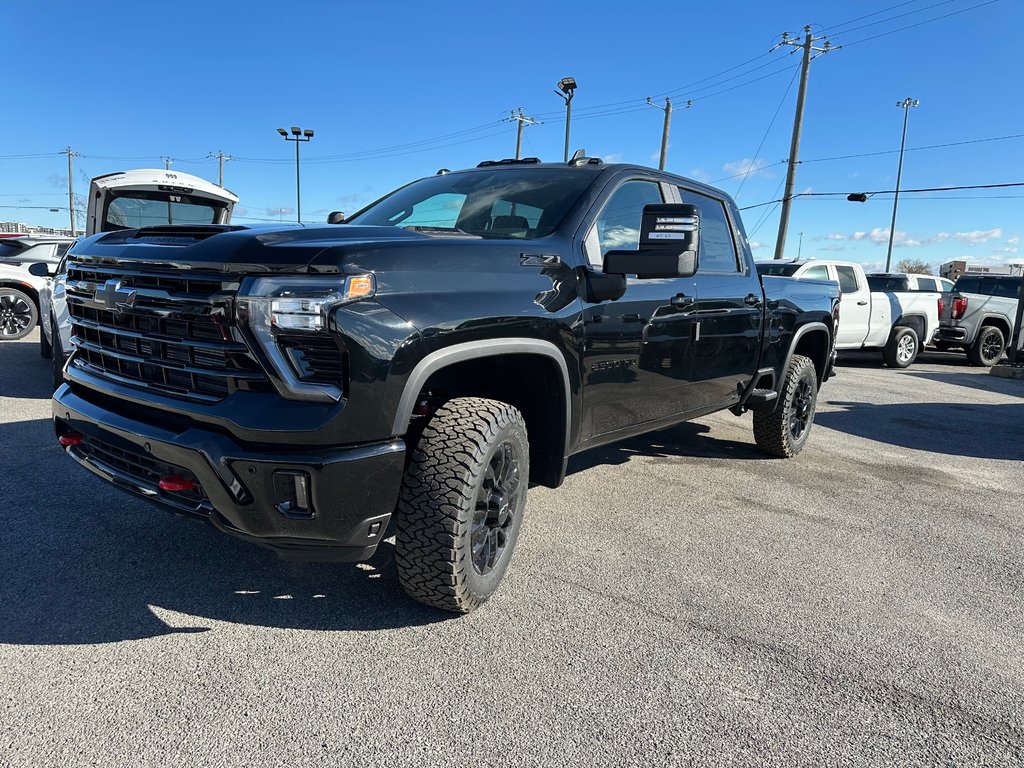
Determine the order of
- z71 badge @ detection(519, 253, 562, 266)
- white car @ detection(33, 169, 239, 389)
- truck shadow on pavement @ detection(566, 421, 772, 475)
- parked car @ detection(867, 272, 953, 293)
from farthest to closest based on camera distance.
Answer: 1. parked car @ detection(867, 272, 953, 293)
2. white car @ detection(33, 169, 239, 389)
3. truck shadow on pavement @ detection(566, 421, 772, 475)
4. z71 badge @ detection(519, 253, 562, 266)

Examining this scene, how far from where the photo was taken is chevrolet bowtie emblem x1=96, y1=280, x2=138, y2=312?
8.45 ft

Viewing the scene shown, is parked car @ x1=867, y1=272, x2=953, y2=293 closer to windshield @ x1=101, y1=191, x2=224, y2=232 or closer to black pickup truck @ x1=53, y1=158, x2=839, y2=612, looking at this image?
windshield @ x1=101, y1=191, x2=224, y2=232

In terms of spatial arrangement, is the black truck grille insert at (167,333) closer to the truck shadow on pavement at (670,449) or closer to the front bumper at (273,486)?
the front bumper at (273,486)

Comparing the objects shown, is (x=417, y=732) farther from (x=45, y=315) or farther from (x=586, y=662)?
(x=45, y=315)

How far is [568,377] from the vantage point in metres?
3.07

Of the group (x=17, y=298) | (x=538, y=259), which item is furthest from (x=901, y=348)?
(x=17, y=298)

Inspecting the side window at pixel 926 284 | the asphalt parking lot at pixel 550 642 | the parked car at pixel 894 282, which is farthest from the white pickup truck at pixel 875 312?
the asphalt parking lot at pixel 550 642

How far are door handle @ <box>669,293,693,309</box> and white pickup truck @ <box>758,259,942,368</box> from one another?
26.5ft

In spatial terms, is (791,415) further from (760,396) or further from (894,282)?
(894,282)

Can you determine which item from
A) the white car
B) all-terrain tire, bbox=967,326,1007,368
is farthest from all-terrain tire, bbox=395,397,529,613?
all-terrain tire, bbox=967,326,1007,368

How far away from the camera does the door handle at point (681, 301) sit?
3.80 metres

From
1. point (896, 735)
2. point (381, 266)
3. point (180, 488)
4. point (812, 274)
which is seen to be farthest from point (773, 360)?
point (812, 274)

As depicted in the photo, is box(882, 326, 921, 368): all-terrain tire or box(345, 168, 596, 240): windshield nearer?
box(345, 168, 596, 240): windshield

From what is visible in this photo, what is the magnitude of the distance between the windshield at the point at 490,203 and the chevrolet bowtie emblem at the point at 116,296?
1269 millimetres
